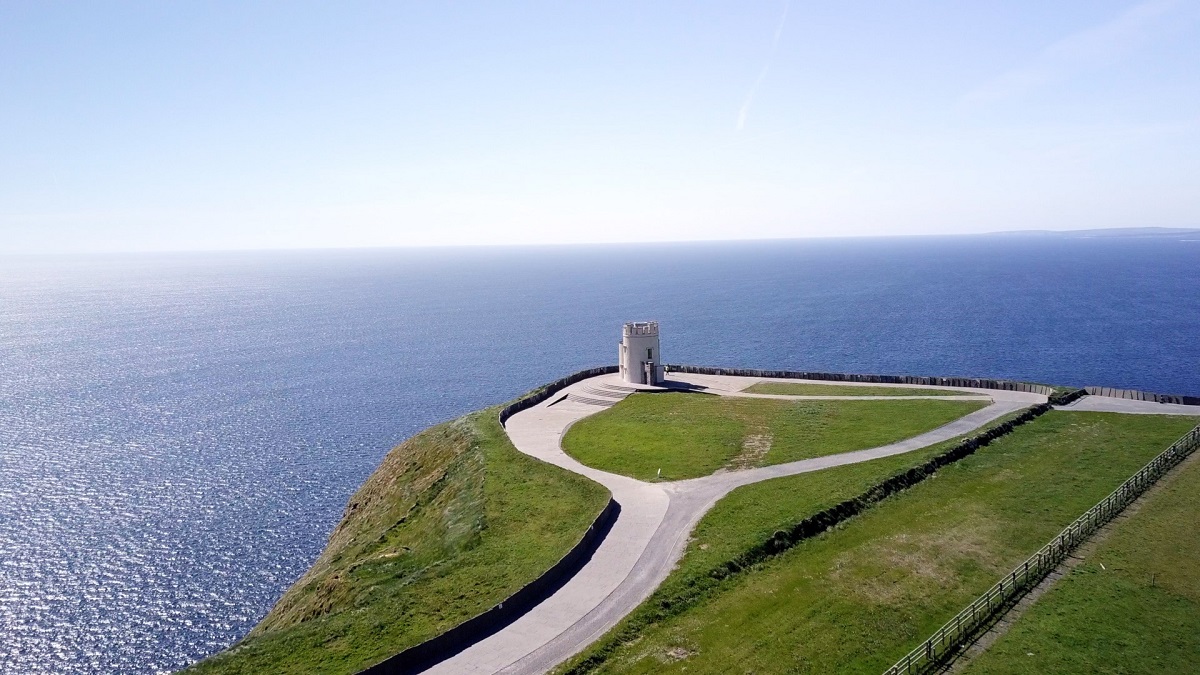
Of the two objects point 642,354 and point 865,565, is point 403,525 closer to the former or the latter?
point 865,565

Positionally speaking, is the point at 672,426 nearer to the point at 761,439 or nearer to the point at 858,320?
the point at 761,439

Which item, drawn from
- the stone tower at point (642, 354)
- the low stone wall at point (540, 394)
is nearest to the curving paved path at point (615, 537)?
the low stone wall at point (540, 394)

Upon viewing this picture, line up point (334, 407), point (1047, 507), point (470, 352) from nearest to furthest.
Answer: point (1047, 507)
point (334, 407)
point (470, 352)

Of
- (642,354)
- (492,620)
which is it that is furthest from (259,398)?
(492,620)

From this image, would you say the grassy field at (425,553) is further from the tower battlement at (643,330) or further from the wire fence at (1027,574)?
the tower battlement at (643,330)

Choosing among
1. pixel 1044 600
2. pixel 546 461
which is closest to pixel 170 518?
pixel 546 461

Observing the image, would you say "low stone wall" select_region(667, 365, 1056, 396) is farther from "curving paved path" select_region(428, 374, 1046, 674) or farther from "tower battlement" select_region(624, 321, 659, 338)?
"tower battlement" select_region(624, 321, 659, 338)

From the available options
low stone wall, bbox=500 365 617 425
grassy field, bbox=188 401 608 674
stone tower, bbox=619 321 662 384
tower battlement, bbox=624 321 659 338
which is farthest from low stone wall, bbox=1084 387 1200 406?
grassy field, bbox=188 401 608 674
